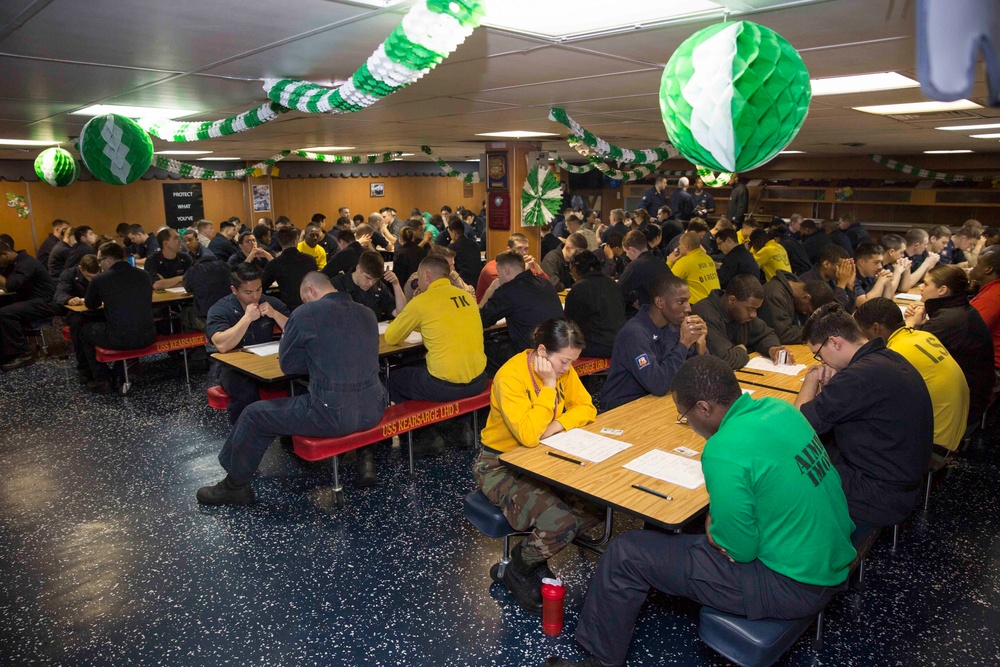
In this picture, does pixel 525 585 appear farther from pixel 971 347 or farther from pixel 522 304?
pixel 971 347

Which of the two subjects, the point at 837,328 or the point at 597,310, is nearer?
the point at 837,328

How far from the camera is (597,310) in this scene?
5.35 metres

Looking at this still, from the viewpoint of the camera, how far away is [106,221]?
1320 cm

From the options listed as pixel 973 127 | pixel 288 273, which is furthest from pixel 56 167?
pixel 973 127

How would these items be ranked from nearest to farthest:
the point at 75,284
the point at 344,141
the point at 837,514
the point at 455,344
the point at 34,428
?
the point at 837,514 → the point at 455,344 → the point at 34,428 → the point at 75,284 → the point at 344,141

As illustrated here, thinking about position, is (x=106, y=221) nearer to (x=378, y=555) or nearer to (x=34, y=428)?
(x=34, y=428)

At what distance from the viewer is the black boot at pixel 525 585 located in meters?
2.98

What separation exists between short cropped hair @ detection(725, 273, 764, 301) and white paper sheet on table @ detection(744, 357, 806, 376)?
1.41ft

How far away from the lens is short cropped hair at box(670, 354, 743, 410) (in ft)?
7.70

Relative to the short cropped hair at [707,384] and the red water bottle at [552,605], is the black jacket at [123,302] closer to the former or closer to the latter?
the red water bottle at [552,605]

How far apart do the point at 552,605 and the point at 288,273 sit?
487cm

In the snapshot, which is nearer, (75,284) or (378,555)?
(378,555)

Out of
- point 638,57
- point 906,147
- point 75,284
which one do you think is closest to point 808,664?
point 638,57

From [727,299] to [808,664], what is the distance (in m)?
2.45
